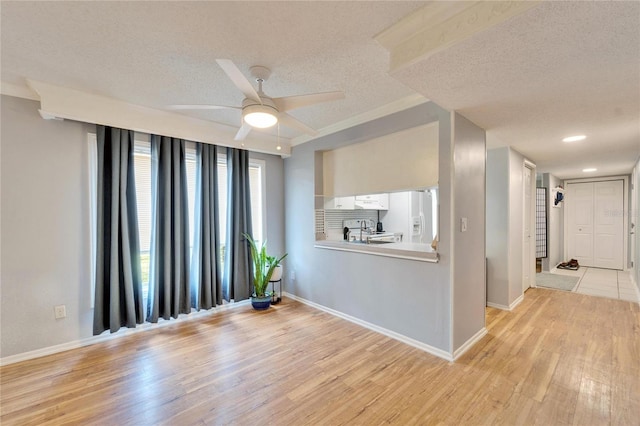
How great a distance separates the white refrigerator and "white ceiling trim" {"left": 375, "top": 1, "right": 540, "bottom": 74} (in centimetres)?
349

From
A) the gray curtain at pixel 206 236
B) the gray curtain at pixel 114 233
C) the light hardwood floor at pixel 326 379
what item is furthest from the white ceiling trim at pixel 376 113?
the light hardwood floor at pixel 326 379

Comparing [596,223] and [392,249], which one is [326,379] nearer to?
[392,249]

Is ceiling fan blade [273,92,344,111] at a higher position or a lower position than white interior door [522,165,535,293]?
higher

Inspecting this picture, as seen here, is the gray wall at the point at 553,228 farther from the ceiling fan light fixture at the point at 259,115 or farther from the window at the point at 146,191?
the ceiling fan light fixture at the point at 259,115

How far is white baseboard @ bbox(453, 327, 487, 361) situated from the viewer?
2.55 meters

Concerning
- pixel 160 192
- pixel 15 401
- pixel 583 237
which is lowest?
pixel 15 401

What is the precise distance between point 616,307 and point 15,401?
672 centimetres

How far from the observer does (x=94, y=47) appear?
193 centimetres

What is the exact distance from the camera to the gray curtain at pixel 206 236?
3.56 meters

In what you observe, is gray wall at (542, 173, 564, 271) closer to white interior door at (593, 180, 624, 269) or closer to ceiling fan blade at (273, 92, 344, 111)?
white interior door at (593, 180, 624, 269)

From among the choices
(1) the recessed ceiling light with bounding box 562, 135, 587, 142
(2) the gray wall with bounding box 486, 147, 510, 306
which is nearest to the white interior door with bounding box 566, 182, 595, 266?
(1) the recessed ceiling light with bounding box 562, 135, 587, 142

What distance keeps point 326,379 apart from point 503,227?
3197 mm

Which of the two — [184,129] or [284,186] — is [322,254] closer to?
[284,186]

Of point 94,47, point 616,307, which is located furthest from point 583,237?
point 94,47
